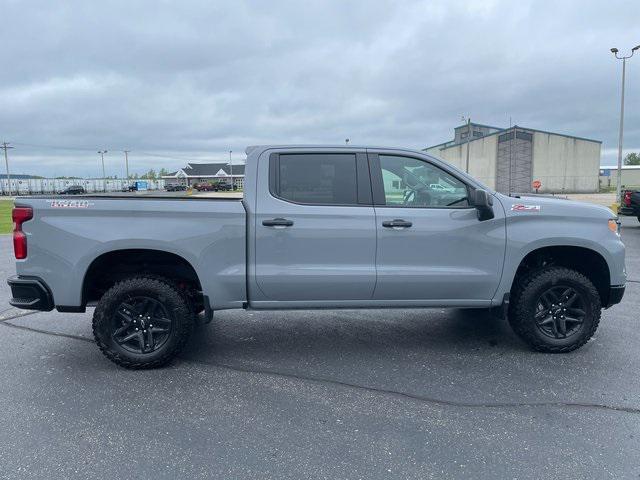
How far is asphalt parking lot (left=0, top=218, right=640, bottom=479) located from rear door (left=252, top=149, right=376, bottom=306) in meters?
0.72

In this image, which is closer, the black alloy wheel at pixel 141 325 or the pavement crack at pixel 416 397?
the pavement crack at pixel 416 397

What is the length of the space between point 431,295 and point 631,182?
223ft

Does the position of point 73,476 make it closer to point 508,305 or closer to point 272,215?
point 272,215

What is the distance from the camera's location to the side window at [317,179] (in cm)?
416

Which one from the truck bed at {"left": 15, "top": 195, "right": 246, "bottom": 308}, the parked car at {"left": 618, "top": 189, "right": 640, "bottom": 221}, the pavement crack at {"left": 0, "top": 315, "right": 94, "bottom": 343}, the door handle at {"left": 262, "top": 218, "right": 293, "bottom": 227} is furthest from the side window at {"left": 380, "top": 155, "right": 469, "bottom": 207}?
the parked car at {"left": 618, "top": 189, "right": 640, "bottom": 221}

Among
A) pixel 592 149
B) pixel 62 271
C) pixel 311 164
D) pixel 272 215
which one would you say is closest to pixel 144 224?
pixel 62 271

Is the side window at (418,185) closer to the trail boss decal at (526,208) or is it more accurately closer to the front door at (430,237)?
the front door at (430,237)

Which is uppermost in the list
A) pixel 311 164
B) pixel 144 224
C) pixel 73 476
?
pixel 311 164

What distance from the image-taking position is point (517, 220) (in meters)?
4.24

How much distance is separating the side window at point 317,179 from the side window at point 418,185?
317mm

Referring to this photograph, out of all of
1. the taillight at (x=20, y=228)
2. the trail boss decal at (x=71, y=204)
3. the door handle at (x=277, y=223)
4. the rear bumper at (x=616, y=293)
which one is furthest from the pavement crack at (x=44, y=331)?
the rear bumper at (x=616, y=293)

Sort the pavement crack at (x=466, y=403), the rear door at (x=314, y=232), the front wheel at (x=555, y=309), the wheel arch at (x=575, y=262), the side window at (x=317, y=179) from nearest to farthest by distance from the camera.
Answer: the pavement crack at (x=466, y=403), the rear door at (x=314, y=232), the side window at (x=317, y=179), the front wheel at (x=555, y=309), the wheel arch at (x=575, y=262)

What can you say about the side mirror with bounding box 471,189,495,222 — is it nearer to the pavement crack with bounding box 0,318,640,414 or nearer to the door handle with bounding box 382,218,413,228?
the door handle with bounding box 382,218,413,228

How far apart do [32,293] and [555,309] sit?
459cm
